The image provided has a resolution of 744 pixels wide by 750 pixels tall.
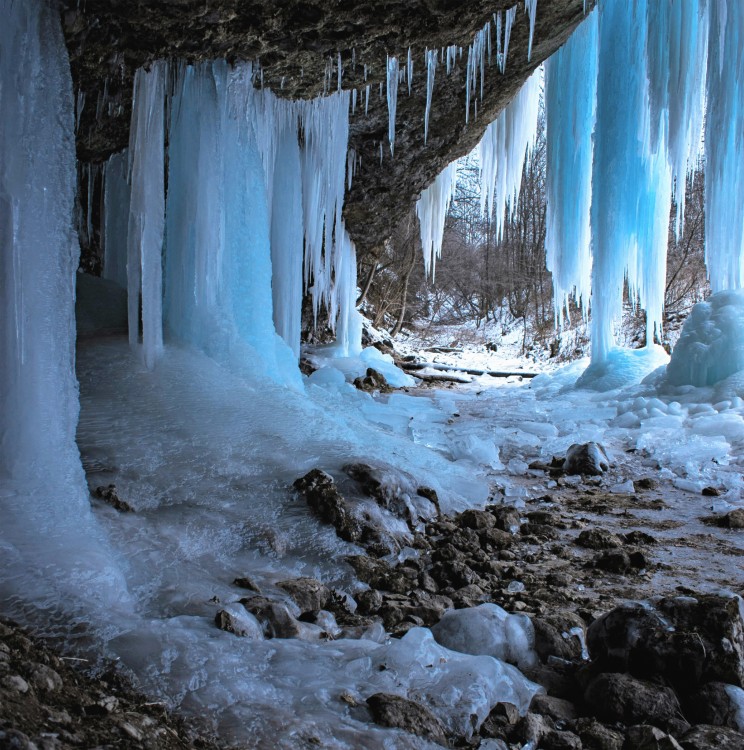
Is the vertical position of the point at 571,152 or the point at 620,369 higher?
the point at 571,152

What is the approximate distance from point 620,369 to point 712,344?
1.76 m

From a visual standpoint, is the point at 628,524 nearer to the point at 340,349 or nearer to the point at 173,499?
the point at 173,499

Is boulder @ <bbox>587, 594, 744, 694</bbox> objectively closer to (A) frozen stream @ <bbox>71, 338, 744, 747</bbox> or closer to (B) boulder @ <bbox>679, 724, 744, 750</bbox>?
(B) boulder @ <bbox>679, 724, 744, 750</bbox>

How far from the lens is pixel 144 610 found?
1606 millimetres

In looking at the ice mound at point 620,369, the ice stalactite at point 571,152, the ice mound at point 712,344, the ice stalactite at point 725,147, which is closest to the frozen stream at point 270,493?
the ice mound at point 712,344

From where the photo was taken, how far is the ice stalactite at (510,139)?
25.0 feet

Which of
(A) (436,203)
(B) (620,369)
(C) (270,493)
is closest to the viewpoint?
(C) (270,493)

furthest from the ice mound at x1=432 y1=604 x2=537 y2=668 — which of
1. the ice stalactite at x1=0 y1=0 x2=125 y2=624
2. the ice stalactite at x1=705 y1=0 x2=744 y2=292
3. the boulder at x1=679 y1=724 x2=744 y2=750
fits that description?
the ice stalactite at x1=705 y1=0 x2=744 y2=292

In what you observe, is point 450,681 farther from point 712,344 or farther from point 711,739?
point 712,344

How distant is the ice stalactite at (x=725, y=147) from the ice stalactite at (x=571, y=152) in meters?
1.92

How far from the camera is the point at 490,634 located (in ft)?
5.21

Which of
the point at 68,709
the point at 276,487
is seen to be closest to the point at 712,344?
the point at 276,487

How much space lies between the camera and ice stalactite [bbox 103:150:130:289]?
4.97m

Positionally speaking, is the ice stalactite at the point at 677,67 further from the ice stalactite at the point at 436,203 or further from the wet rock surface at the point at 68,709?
the wet rock surface at the point at 68,709
